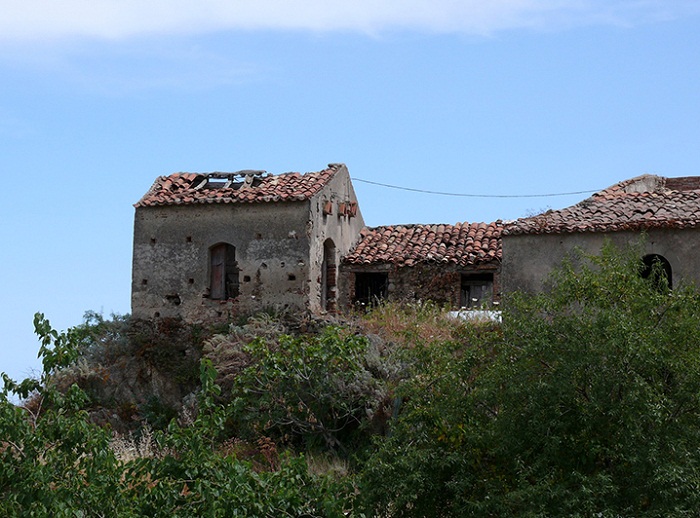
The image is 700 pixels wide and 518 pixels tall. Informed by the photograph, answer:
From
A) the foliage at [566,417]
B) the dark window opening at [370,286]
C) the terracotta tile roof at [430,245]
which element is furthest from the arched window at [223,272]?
the foliage at [566,417]

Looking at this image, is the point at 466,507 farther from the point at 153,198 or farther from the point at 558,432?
the point at 153,198

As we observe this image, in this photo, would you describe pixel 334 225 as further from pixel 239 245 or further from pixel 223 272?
pixel 223 272

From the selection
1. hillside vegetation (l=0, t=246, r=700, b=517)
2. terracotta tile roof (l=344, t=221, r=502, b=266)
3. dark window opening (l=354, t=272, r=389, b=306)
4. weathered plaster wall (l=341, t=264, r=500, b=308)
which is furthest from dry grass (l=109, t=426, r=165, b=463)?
terracotta tile roof (l=344, t=221, r=502, b=266)

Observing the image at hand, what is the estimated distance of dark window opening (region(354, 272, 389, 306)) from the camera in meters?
29.3

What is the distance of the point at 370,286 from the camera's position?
29.7 m

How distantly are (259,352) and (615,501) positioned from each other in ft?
34.6

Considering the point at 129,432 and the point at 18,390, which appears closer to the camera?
the point at 18,390

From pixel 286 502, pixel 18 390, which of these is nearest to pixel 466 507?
pixel 286 502

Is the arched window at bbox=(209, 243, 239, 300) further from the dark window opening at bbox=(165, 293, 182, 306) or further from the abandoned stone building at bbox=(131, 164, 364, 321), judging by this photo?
the dark window opening at bbox=(165, 293, 182, 306)

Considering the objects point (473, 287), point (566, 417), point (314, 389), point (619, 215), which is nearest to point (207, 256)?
point (473, 287)

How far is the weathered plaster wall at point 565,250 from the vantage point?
23.9 metres

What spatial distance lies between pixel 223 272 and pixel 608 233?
10588mm

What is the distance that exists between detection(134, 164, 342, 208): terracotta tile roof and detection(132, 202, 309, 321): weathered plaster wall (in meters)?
0.24

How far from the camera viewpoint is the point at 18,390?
1236 cm
